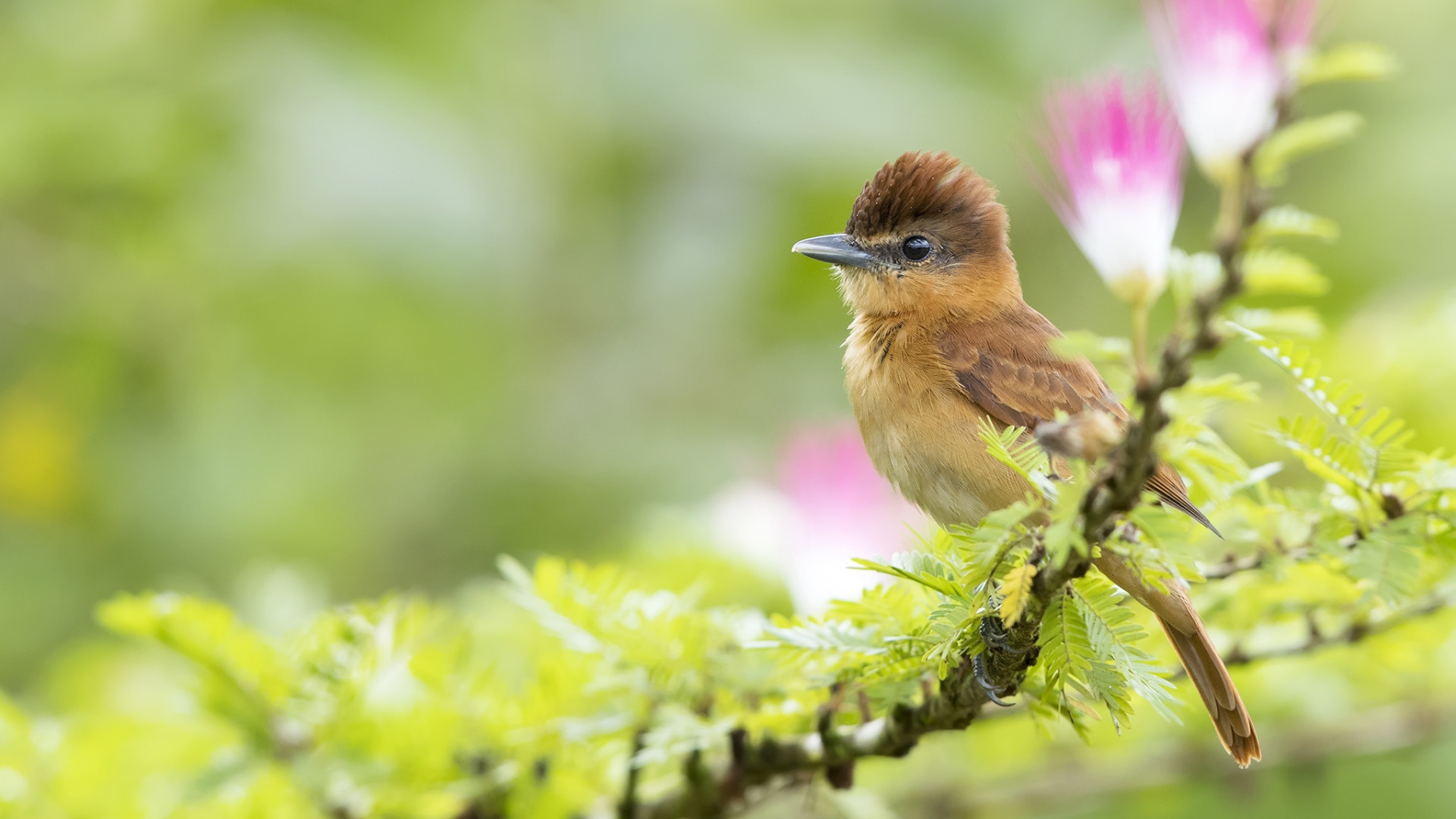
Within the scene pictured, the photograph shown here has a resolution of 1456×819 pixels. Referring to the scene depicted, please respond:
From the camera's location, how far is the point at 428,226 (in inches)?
155

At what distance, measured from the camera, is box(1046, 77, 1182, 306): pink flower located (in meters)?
1.14

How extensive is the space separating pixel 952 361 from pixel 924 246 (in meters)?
0.46

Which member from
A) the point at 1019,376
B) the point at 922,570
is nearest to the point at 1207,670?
the point at 922,570

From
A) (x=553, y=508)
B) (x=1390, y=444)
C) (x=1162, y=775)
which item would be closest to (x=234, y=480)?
(x=553, y=508)

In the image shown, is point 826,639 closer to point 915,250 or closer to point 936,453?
point 936,453

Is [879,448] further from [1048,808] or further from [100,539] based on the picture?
[100,539]

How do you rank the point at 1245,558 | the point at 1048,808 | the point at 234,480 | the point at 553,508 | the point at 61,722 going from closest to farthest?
the point at 1245,558 → the point at 61,722 → the point at 1048,808 → the point at 234,480 → the point at 553,508

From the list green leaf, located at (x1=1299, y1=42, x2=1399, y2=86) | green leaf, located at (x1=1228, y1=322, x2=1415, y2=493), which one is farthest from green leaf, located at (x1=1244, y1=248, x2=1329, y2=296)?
green leaf, located at (x1=1228, y1=322, x2=1415, y2=493)

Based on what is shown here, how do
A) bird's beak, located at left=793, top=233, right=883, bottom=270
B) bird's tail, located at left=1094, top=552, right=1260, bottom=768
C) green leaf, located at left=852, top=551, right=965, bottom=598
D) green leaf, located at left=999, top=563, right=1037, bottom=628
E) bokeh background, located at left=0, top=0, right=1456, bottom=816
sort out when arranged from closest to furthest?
green leaf, located at left=999, top=563, right=1037, bottom=628, green leaf, located at left=852, top=551, right=965, bottom=598, bird's tail, located at left=1094, top=552, right=1260, bottom=768, bird's beak, located at left=793, top=233, right=883, bottom=270, bokeh background, located at left=0, top=0, right=1456, bottom=816

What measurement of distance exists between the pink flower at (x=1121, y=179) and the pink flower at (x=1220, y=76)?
71 mm

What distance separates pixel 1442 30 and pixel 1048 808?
10.8 ft

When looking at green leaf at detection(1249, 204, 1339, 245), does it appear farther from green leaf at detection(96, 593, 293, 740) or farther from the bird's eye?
the bird's eye

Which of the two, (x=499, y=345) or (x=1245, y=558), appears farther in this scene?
(x=499, y=345)

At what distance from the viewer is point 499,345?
4.57 meters
